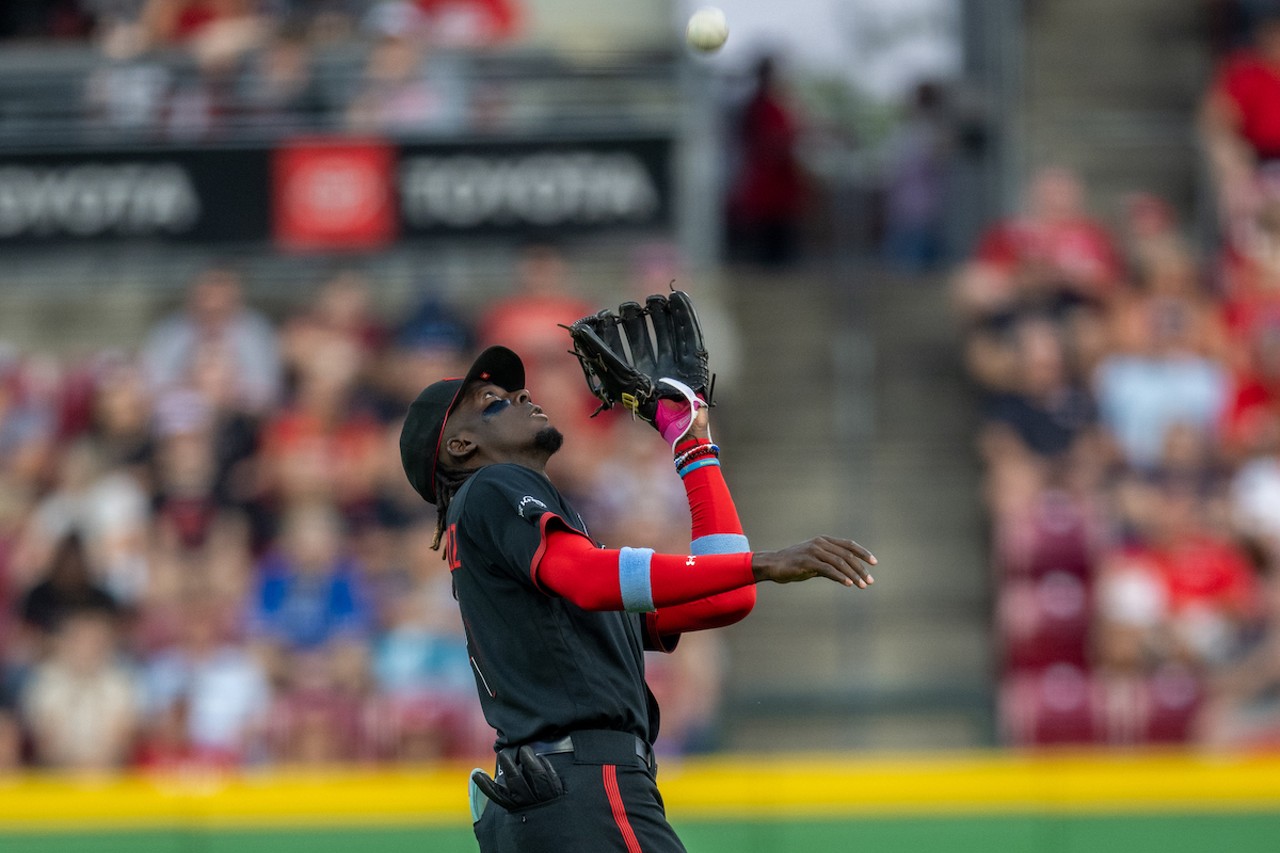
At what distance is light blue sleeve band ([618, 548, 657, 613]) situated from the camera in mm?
4246

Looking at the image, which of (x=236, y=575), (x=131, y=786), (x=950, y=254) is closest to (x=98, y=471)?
(x=236, y=575)

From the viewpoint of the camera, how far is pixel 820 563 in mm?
4102

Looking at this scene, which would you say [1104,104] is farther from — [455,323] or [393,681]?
[393,681]

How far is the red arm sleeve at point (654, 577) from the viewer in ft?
13.9

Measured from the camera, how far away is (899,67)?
13.7 m

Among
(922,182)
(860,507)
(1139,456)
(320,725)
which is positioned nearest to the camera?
(320,725)

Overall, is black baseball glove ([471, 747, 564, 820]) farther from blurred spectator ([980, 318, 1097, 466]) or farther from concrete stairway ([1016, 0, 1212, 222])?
concrete stairway ([1016, 0, 1212, 222])

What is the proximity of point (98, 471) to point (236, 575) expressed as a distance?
3.85 ft

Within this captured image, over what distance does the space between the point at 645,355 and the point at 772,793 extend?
10.7ft

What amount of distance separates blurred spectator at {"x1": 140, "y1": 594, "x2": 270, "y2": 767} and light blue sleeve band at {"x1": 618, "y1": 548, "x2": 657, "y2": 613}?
4.83 meters

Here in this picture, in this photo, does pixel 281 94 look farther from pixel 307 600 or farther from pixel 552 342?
pixel 307 600

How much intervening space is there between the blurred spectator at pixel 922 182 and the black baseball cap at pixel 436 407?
350 inches

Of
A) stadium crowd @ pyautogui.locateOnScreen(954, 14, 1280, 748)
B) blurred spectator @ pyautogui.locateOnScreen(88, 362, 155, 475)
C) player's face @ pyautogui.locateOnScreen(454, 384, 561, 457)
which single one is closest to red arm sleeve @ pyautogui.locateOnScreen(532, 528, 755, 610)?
player's face @ pyautogui.locateOnScreen(454, 384, 561, 457)

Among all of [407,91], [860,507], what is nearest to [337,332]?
[407,91]
